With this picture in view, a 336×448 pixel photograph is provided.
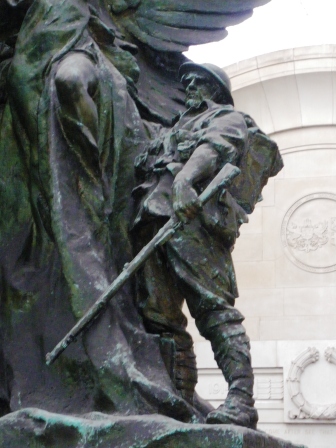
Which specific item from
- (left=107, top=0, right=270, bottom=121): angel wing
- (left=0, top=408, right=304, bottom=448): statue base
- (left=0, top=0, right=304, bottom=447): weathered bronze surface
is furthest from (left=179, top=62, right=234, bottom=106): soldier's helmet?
(left=0, top=408, right=304, bottom=448): statue base

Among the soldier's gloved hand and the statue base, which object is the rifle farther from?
the statue base

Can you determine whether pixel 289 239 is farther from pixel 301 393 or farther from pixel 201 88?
pixel 201 88

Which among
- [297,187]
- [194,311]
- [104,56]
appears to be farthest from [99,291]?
[297,187]

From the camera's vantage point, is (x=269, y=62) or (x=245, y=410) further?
(x=269, y=62)

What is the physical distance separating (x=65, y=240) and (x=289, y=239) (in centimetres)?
667

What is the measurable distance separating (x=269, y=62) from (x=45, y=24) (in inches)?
253

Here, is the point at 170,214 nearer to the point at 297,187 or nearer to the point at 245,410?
the point at 245,410

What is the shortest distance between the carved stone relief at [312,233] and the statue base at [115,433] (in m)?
6.82

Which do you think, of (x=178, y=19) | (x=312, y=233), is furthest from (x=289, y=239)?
(x=178, y=19)

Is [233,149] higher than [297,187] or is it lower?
lower

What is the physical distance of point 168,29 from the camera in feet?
18.8

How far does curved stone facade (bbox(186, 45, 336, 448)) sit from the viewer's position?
1058cm

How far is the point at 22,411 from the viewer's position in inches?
168

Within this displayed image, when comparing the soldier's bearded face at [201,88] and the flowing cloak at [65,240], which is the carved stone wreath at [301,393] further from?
the flowing cloak at [65,240]
